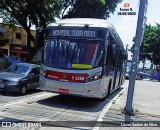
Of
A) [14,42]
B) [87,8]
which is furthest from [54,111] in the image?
[14,42]

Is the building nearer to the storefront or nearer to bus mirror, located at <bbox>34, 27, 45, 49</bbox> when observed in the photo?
the storefront

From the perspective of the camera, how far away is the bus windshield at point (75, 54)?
11016mm

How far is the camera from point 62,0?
33.4m

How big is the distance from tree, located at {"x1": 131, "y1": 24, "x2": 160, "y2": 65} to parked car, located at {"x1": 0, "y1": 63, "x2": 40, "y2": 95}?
4752 centimetres

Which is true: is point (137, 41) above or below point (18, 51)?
above

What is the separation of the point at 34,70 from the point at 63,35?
464 cm

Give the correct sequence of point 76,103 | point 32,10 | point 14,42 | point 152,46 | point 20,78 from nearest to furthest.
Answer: point 76,103 → point 20,78 → point 32,10 → point 14,42 → point 152,46

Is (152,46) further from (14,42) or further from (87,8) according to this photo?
(87,8)

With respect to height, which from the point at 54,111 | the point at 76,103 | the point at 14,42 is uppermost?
the point at 54,111

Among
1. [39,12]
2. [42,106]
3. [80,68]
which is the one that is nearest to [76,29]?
[80,68]

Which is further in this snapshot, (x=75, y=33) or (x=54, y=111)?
(x=75, y=33)

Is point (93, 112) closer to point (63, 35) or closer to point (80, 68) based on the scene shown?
point (80, 68)

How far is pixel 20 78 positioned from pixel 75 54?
4006mm

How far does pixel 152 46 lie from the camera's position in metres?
60.1
